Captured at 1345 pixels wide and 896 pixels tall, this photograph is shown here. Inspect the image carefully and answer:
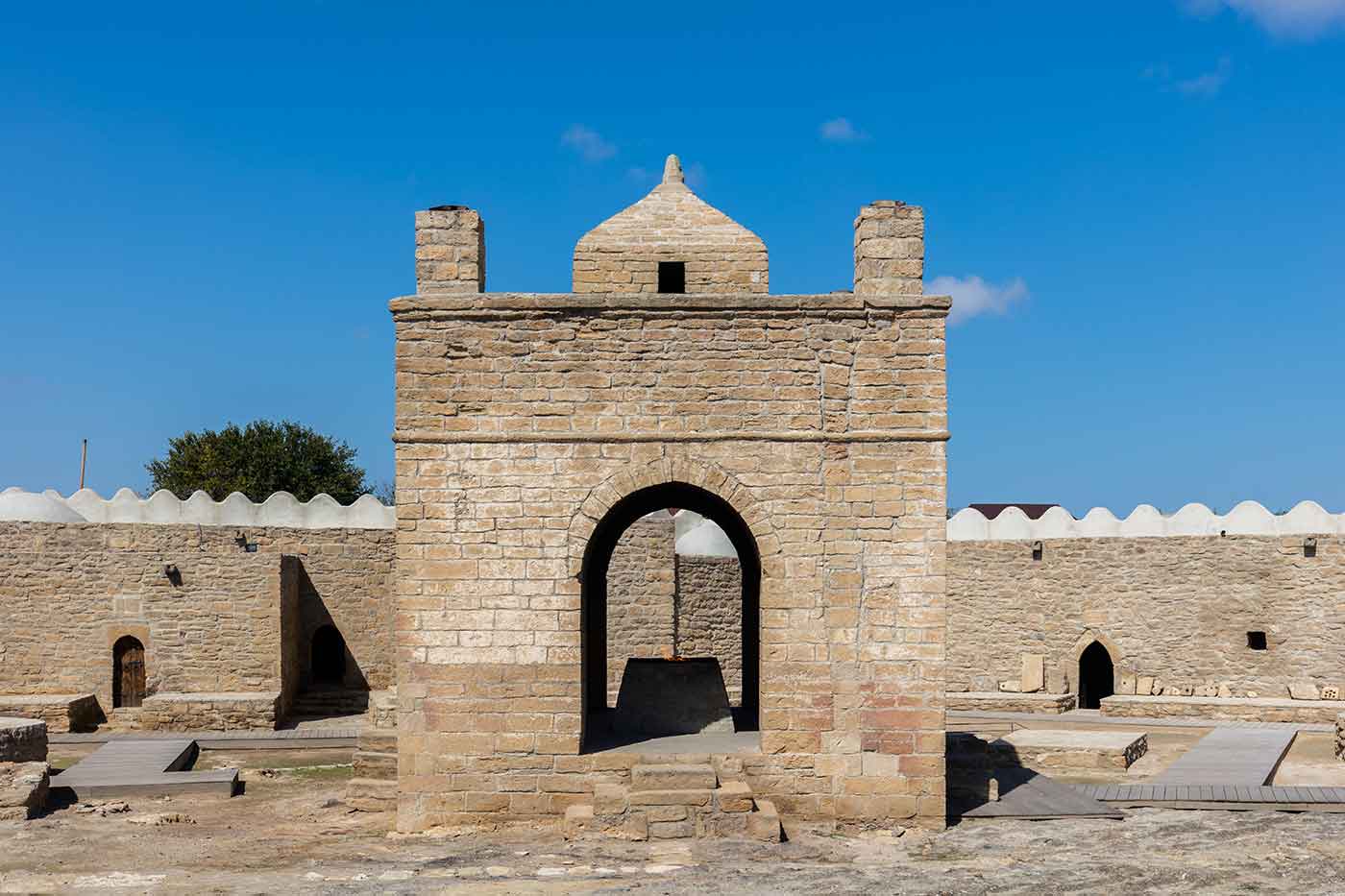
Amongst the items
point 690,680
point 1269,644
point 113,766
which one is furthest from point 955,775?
point 1269,644

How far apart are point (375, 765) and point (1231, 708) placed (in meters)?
12.2

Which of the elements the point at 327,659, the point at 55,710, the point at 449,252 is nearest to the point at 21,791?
the point at 449,252

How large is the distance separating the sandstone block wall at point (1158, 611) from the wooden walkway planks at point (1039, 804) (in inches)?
339

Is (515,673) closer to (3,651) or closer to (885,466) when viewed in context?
(885,466)

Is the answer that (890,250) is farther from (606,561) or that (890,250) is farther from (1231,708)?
(1231,708)

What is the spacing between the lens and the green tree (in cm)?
3494

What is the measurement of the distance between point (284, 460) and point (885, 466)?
28.7 m

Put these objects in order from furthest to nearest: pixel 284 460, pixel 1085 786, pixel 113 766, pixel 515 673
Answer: pixel 284 460, pixel 113 766, pixel 1085 786, pixel 515 673

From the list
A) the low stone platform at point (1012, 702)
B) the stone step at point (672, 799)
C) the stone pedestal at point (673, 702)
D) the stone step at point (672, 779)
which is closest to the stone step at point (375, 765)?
the stone pedestal at point (673, 702)

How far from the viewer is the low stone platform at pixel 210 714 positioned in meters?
17.1

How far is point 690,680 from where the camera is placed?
11.6m

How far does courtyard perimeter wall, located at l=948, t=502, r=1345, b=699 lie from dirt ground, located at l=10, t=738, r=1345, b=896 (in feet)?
29.8

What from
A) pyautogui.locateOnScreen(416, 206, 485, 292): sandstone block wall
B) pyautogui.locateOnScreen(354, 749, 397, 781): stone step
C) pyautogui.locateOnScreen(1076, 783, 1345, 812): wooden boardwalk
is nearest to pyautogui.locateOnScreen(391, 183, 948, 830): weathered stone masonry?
pyautogui.locateOnScreen(416, 206, 485, 292): sandstone block wall

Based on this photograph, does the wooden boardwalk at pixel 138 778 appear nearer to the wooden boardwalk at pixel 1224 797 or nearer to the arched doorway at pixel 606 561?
the arched doorway at pixel 606 561
